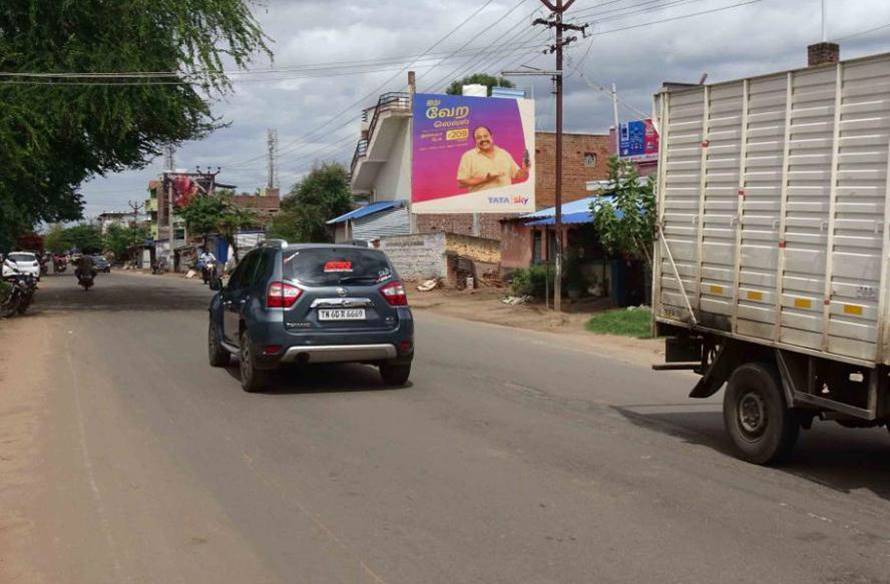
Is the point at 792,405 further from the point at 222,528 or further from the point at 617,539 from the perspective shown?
the point at 222,528

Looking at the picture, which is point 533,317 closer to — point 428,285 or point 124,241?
point 428,285

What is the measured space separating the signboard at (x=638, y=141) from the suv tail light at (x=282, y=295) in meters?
20.6

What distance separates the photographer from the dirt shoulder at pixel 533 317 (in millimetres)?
15742

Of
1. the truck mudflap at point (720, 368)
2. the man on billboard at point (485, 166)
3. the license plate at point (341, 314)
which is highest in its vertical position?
the man on billboard at point (485, 166)

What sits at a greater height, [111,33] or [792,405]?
[111,33]

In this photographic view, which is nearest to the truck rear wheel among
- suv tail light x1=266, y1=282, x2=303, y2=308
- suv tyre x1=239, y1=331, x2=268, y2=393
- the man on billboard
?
suv tail light x1=266, y1=282, x2=303, y2=308

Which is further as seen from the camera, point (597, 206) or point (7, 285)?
point (7, 285)

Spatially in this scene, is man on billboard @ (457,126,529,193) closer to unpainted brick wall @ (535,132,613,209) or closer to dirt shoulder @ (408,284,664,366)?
dirt shoulder @ (408,284,664,366)

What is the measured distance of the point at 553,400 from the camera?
9969 mm

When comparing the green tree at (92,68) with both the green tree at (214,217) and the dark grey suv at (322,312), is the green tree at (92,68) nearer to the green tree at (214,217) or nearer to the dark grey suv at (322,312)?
the dark grey suv at (322,312)

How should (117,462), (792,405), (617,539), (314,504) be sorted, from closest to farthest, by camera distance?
1. (617,539)
2. (314,504)
3. (792,405)
4. (117,462)

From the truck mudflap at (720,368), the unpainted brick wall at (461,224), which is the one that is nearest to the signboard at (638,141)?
the unpainted brick wall at (461,224)

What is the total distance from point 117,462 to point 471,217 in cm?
3722

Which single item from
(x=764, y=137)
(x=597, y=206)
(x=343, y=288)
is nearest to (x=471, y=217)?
(x=597, y=206)
